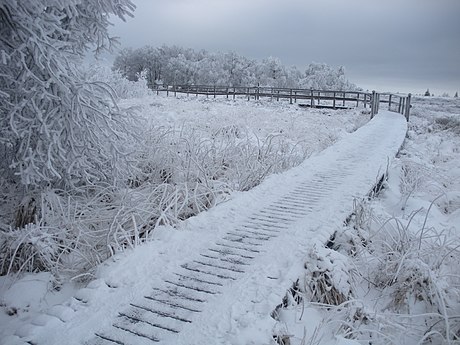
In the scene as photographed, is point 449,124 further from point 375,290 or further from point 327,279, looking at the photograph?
point 327,279

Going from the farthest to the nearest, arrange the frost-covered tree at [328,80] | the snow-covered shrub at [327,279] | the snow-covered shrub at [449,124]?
1. the frost-covered tree at [328,80]
2. the snow-covered shrub at [449,124]
3. the snow-covered shrub at [327,279]

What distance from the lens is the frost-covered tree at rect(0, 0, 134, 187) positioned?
3.58 meters

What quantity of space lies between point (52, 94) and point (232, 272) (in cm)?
264

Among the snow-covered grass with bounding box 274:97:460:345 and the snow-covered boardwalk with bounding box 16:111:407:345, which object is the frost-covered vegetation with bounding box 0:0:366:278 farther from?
the snow-covered grass with bounding box 274:97:460:345

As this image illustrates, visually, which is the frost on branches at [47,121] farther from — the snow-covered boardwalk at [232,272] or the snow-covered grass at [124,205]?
the snow-covered boardwalk at [232,272]

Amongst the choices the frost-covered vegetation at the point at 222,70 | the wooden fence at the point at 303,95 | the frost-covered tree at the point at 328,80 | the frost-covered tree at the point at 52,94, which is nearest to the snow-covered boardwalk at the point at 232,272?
the frost-covered tree at the point at 52,94

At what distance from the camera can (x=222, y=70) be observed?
243ft

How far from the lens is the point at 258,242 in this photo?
374 centimetres

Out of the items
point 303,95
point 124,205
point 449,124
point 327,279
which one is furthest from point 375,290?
point 303,95

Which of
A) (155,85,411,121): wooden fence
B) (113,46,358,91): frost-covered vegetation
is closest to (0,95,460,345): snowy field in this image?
(155,85,411,121): wooden fence

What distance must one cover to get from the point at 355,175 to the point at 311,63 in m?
75.2

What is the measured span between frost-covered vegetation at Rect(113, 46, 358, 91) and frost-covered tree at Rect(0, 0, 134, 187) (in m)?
64.5

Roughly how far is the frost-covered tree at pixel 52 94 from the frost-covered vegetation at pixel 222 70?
2541 inches

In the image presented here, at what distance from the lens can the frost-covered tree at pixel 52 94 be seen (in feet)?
11.7
